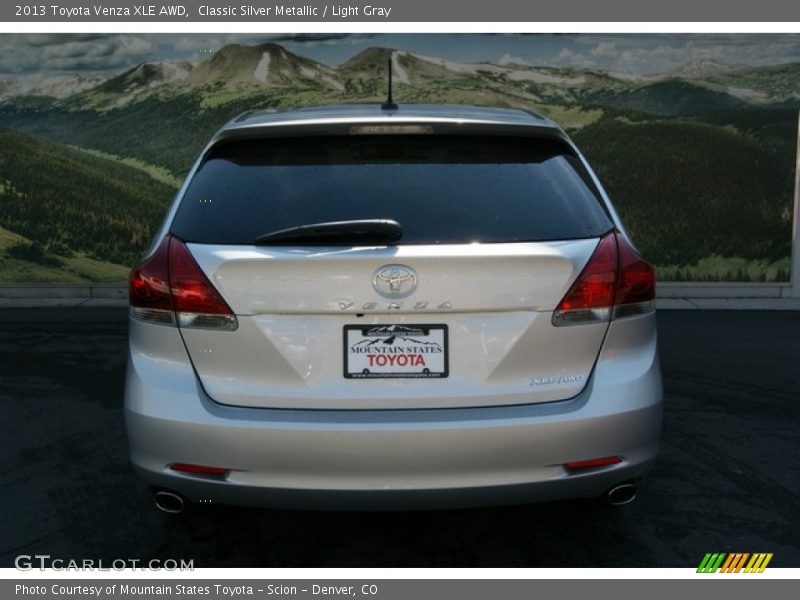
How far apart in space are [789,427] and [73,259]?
7527 mm

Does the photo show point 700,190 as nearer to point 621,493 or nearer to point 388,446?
point 621,493

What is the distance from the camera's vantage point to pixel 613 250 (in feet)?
9.45

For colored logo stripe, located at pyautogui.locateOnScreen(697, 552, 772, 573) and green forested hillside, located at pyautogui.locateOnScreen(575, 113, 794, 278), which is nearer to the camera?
colored logo stripe, located at pyautogui.locateOnScreen(697, 552, 772, 573)

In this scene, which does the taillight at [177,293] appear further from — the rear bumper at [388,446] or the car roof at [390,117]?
the car roof at [390,117]

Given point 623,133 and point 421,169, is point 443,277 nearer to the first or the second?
point 421,169

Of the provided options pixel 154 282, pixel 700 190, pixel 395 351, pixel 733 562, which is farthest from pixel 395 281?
pixel 700 190

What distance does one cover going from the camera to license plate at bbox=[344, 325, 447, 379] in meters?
2.72

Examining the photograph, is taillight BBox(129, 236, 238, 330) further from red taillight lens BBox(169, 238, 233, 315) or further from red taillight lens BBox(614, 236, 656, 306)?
red taillight lens BBox(614, 236, 656, 306)

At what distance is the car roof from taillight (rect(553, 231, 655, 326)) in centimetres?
58

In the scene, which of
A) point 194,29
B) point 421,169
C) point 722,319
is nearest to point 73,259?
point 194,29

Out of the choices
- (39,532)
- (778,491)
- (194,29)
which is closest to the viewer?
(39,532)

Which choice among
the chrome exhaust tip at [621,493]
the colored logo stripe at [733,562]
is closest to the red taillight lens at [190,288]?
the chrome exhaust tip at [621,493]

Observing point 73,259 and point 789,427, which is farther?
A: point 73,259

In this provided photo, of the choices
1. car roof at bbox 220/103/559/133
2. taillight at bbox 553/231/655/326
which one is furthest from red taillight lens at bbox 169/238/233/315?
taillight at bbox 553/231/655/326
